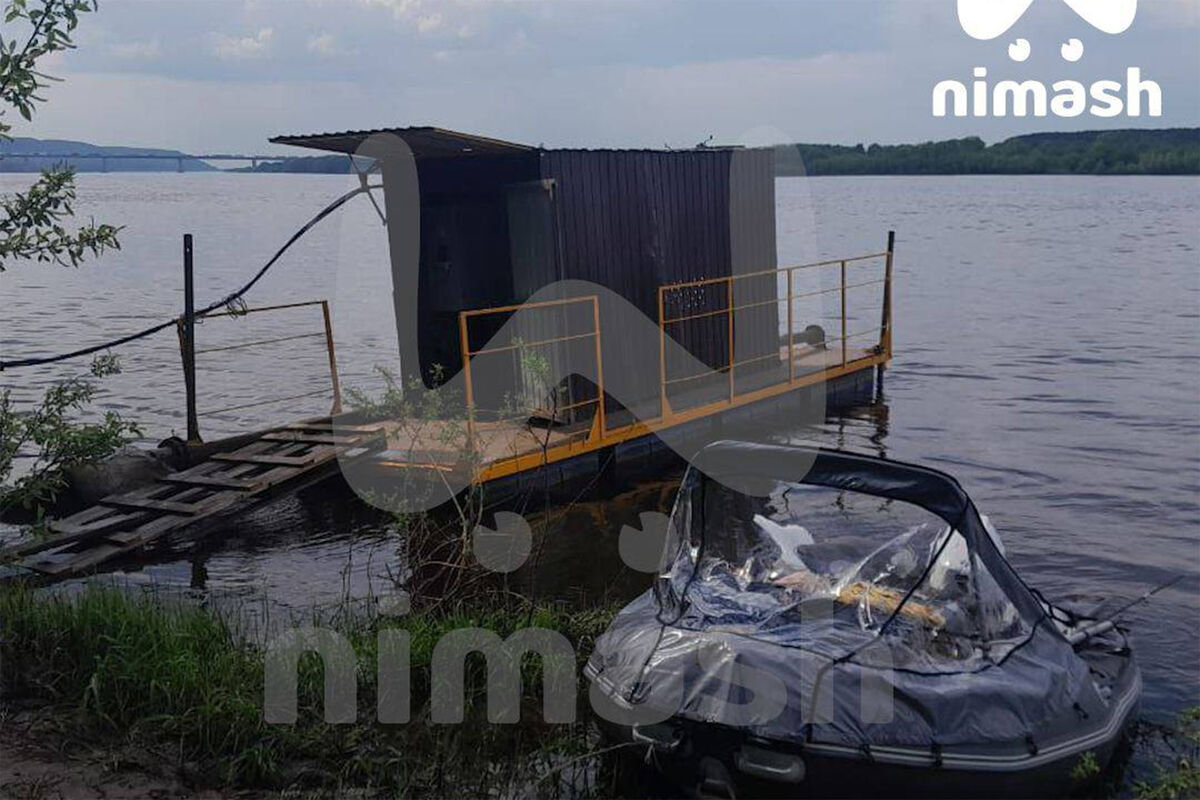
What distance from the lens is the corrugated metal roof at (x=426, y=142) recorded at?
445 inches

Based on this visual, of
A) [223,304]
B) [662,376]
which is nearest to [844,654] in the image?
[662,376]

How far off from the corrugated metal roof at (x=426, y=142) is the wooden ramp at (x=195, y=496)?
290cm

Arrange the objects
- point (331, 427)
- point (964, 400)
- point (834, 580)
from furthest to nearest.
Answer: point (964, 400) < point (331, 427) < point (834, 580)

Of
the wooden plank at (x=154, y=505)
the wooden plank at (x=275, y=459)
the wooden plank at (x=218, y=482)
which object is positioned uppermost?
the wooden plank at (x=275, y=459)

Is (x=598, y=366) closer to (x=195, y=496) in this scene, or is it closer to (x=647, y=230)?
(x=647, y=230)

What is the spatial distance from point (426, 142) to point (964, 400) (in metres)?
10.4

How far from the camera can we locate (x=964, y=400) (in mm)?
18703

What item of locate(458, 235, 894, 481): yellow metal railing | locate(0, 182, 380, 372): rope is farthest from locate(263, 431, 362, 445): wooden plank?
locate(0, 182, 380, 372): rope

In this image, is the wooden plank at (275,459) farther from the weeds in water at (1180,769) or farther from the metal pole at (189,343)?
the weeds in water at (1180,769)

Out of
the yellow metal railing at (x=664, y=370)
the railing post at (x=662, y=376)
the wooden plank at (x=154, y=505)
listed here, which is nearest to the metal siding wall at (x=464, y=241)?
the yellow metal railing at (x=664, y=370)

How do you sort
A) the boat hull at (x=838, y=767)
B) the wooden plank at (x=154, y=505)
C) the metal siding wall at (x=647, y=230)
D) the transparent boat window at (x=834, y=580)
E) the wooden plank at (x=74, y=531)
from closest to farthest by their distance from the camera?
the boat hull at (x=838, y=767) < the transparent boat window at (x=834, y=580) < the wooden plank at (x=74, y=531) < the wooden plank at (x=154, y=505) < the metal siding wall at (x=647, y=230)

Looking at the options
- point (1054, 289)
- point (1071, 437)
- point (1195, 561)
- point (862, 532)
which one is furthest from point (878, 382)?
point (1054, 289)

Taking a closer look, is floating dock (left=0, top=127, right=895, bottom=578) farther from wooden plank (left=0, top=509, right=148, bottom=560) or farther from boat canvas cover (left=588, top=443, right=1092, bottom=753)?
boat canvas cover (left=588, top=443, right=1092, bottom=753)

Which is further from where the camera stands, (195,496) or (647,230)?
(647,230)
